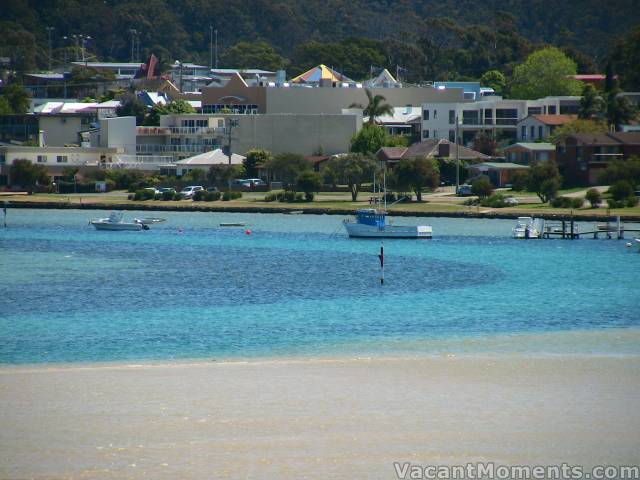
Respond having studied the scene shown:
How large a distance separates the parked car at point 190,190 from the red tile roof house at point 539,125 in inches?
1177

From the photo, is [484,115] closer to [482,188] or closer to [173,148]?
[173,148]

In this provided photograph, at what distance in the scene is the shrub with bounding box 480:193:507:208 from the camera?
7738 centimetres

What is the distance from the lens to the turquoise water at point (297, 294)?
28.8 m

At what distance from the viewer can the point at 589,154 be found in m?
84.6

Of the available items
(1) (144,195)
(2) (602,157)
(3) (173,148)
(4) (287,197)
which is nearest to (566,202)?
(2) (602,157)

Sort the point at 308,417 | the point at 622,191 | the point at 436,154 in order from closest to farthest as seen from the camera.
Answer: the point at 308,417 → the point at 622,191 → the point at 436,154

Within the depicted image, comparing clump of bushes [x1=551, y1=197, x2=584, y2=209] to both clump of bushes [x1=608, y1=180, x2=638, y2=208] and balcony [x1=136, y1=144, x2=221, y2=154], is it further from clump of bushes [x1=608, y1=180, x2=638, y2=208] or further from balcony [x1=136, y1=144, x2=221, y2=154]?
balcony [x1=136, y1=144, x2=221, y2=154]

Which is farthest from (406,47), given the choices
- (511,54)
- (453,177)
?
(453,177)

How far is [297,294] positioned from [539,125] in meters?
67.2

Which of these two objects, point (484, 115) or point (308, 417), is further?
point (484, 115)

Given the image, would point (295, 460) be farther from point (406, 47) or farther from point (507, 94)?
point (406, 47)

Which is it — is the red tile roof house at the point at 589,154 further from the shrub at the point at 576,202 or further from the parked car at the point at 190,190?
the parked car at the point at 190,190

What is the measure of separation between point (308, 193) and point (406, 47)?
336ft

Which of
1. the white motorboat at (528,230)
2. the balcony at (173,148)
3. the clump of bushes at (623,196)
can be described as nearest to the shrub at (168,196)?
the balcony at (173,148)
